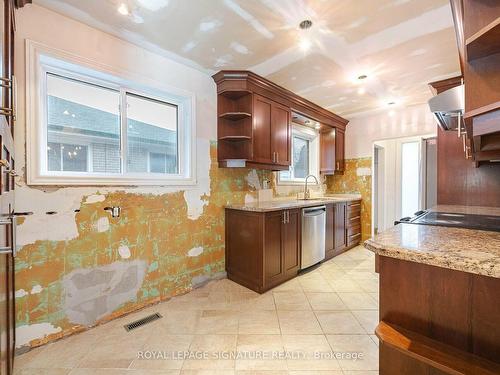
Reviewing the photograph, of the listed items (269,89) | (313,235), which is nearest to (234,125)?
(269,89)

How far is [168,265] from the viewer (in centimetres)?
244

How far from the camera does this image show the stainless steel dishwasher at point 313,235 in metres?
3.05

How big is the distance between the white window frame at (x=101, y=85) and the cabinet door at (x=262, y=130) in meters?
0.73

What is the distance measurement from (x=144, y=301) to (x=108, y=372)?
2.61 feet

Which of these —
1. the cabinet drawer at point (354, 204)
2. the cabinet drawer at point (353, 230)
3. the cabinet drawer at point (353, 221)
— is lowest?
the cabinet drawer at point (353, 230)

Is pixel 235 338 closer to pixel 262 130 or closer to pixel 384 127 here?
pixel 262 130

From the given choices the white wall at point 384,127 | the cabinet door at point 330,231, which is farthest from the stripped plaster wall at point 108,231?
the white wall at point 384,127

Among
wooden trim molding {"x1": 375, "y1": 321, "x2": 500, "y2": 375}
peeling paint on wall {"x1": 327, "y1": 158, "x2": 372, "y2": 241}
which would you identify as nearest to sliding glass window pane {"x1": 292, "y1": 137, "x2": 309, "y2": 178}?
peeling paint on wall {"x1": 327, "y1": 158, "x2": 372, "y2": 241}

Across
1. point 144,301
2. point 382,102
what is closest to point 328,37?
point 382,102

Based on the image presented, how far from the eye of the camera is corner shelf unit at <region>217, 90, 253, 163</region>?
9.24ft

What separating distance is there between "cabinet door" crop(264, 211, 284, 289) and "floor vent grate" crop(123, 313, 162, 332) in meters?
1.11

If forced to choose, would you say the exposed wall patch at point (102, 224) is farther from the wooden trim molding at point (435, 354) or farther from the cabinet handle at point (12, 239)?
the wooden trim molding at point (435, 354)

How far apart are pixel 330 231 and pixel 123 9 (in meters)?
3.49

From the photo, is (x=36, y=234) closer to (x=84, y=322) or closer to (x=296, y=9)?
(x=84, y=322)
